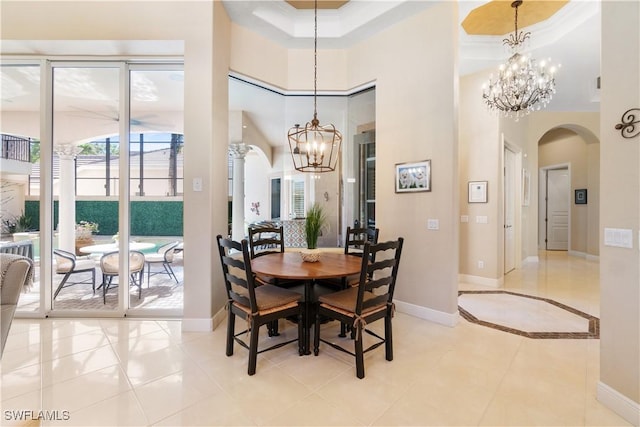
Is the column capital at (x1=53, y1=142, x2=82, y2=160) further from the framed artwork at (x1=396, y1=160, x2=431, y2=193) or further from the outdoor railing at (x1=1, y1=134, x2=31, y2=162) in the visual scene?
the framed artwork at (x1=396, y1=160, x2=431, y2=193)

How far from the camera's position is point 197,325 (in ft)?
9.24

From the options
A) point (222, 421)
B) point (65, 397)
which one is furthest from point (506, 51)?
point (65, 397)

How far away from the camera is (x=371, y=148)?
3.80 metres

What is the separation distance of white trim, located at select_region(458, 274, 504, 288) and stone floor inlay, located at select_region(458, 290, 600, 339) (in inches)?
13.5

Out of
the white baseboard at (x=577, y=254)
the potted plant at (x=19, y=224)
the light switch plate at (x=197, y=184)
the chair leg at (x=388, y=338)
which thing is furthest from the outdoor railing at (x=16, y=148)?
the white baseboard at (x=577, y=254)

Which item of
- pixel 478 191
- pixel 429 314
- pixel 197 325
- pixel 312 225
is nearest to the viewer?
pixel 312 225

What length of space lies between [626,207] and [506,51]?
3.52 meters

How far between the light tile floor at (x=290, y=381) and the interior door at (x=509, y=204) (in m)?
2.88

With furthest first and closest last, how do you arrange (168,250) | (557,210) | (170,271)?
(557,210) → (170,271) → (168,250)

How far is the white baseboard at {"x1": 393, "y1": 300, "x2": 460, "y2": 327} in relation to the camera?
9.71ft

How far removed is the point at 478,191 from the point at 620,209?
117 inches

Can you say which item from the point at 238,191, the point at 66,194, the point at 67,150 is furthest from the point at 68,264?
the point at 238,191

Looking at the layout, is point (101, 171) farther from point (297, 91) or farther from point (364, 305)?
point (364, 305)

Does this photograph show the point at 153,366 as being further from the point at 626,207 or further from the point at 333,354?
the point at 626,207
